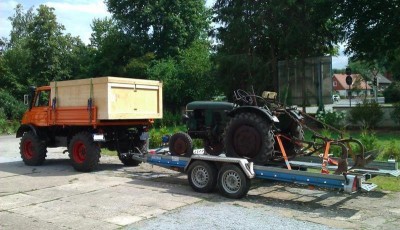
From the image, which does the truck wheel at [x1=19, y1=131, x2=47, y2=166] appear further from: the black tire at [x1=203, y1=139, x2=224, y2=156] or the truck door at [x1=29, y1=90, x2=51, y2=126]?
the black tire at [x1=203, y1=139, x2=224, y2=156]

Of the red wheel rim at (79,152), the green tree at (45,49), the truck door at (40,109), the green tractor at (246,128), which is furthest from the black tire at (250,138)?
the green tree at (45,49)

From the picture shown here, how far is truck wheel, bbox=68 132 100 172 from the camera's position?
12.1 metres

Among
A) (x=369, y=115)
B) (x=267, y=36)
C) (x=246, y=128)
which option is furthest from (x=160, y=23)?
(x=246, y=128)

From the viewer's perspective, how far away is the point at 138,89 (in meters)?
12.7

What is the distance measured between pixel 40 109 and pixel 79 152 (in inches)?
86.5

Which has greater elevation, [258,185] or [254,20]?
[254,20]

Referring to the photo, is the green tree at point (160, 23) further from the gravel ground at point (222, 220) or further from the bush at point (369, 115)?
the gravel ground at point (222, 220)

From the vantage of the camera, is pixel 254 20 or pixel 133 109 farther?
pixel 254 20

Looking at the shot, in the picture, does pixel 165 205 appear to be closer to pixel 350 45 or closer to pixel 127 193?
pixel 127 193

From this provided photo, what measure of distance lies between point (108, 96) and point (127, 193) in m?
3.16

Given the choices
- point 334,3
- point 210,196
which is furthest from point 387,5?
point 210,196

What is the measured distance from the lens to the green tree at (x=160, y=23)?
138ft

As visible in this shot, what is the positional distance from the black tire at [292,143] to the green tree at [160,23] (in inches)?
1281

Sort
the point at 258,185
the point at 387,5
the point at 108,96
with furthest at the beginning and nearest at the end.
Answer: the point at 387,5
the point at 108,96
the point at 258,185
